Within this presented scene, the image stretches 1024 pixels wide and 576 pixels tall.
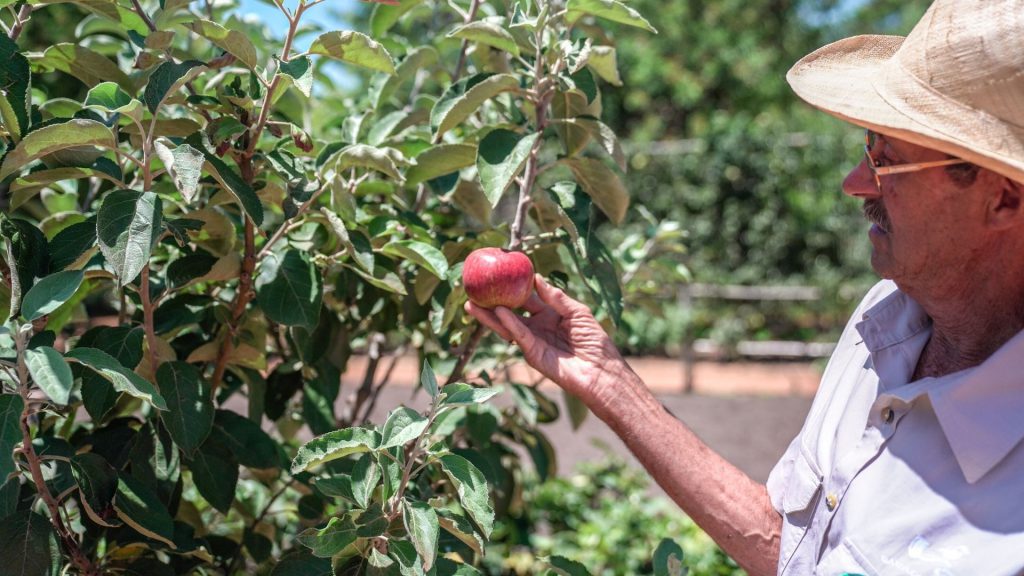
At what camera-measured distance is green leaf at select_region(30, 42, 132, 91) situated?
1.57 metres

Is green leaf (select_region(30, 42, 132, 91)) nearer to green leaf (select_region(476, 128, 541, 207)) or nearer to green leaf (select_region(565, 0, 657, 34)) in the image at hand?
green leaf (select_region(476, 128, 541, 207))

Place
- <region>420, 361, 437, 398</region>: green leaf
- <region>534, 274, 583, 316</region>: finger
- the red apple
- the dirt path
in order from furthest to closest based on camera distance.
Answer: the dirt path
<region>534, 274, 583, 316</region>: finger
the red apple
<region>420, 361, 437, 398</region>: green leaf

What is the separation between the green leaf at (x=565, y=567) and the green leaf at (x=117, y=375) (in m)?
0.65

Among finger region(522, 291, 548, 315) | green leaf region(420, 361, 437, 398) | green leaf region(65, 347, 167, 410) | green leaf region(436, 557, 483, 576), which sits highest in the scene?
green leaf region(65, 347, 167, 410)

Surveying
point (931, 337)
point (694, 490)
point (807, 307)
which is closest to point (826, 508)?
point (694, 490)

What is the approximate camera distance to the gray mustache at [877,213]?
1407 mm

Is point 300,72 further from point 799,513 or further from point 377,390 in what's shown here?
point 377,390

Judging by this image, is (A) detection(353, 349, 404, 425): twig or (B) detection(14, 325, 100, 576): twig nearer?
(B) detection(14, 325, 100, 576): twig

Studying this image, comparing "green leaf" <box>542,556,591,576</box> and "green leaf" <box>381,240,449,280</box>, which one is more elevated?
"green leaf" <box>381,240,449,280</box>

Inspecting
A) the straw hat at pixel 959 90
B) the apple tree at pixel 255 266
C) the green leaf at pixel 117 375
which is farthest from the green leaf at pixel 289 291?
the straw hat at pixel 959 90

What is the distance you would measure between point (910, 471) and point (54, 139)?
1.23 meters

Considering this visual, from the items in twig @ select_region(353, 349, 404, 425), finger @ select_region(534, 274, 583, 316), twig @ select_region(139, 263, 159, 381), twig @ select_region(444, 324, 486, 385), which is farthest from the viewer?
twig @ select_region(353, 349, 404, 425)

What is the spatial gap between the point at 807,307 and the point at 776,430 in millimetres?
2847

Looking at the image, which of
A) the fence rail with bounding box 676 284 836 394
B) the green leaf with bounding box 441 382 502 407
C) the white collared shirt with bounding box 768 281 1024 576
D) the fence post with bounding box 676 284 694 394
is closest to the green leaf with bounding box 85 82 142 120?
the green leaf with bounding box 441 382 502 407
